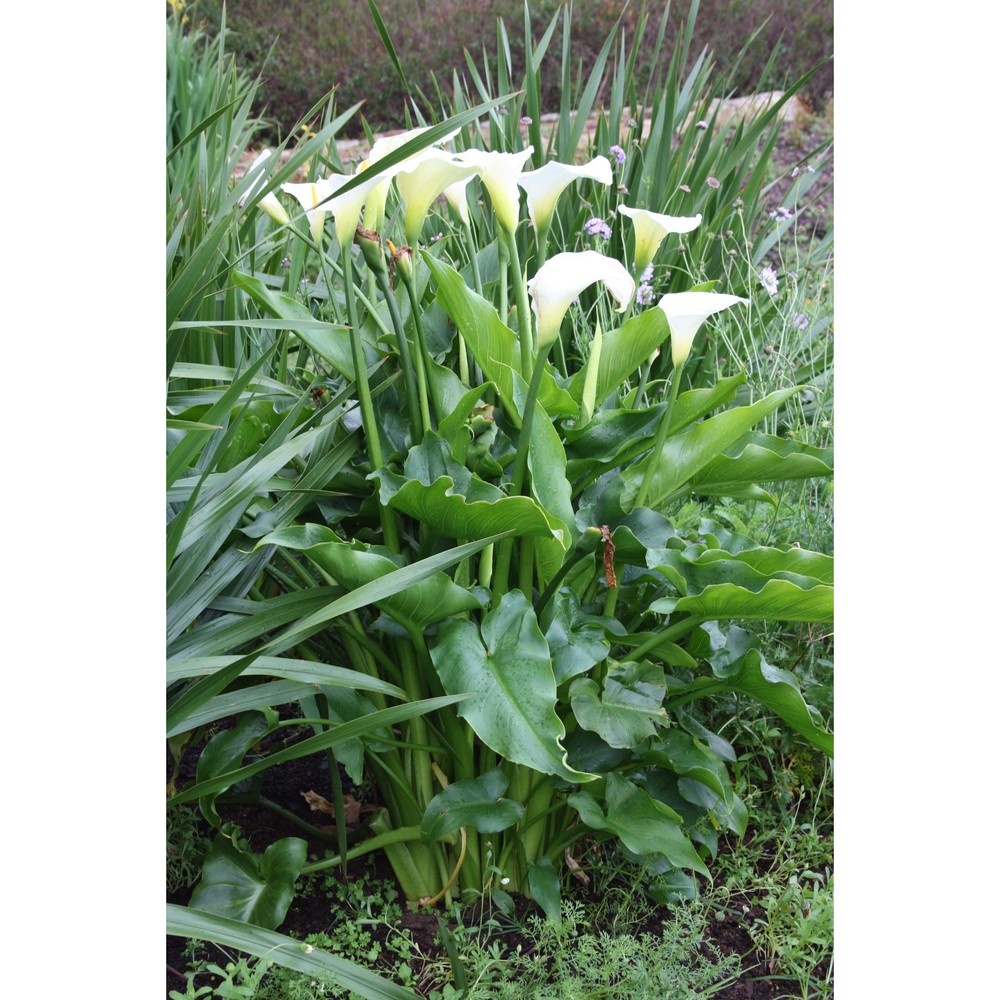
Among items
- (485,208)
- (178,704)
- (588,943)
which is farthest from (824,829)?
(485,208)

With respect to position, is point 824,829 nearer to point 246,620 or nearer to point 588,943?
point 588,943

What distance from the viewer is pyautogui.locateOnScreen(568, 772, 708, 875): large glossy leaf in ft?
3.23

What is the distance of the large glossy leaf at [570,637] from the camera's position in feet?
3.20

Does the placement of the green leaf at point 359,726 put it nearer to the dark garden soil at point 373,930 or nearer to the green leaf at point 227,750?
the green leaf at point 227,750

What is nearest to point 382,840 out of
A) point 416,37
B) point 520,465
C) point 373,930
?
point 373,930

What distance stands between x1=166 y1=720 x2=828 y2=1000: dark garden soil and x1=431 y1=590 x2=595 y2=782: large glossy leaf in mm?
264

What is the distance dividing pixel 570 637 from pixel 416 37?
6.26m

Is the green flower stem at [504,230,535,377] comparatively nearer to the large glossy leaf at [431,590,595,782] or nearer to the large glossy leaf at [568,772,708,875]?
the large glossy leaf at [431,590,595,782]

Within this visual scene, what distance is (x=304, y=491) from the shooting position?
1.06 meters

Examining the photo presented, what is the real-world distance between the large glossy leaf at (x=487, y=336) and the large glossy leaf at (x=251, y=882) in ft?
1.78

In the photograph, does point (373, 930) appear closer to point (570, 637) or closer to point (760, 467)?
point (570, 637)

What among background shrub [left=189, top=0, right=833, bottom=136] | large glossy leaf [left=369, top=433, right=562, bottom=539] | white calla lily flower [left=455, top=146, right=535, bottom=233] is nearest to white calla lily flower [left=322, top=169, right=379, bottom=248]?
white calla lily flower [left=455, top=146, right=535, bottom=233]

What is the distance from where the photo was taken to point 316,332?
1106 mm

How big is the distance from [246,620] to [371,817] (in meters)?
0.34
